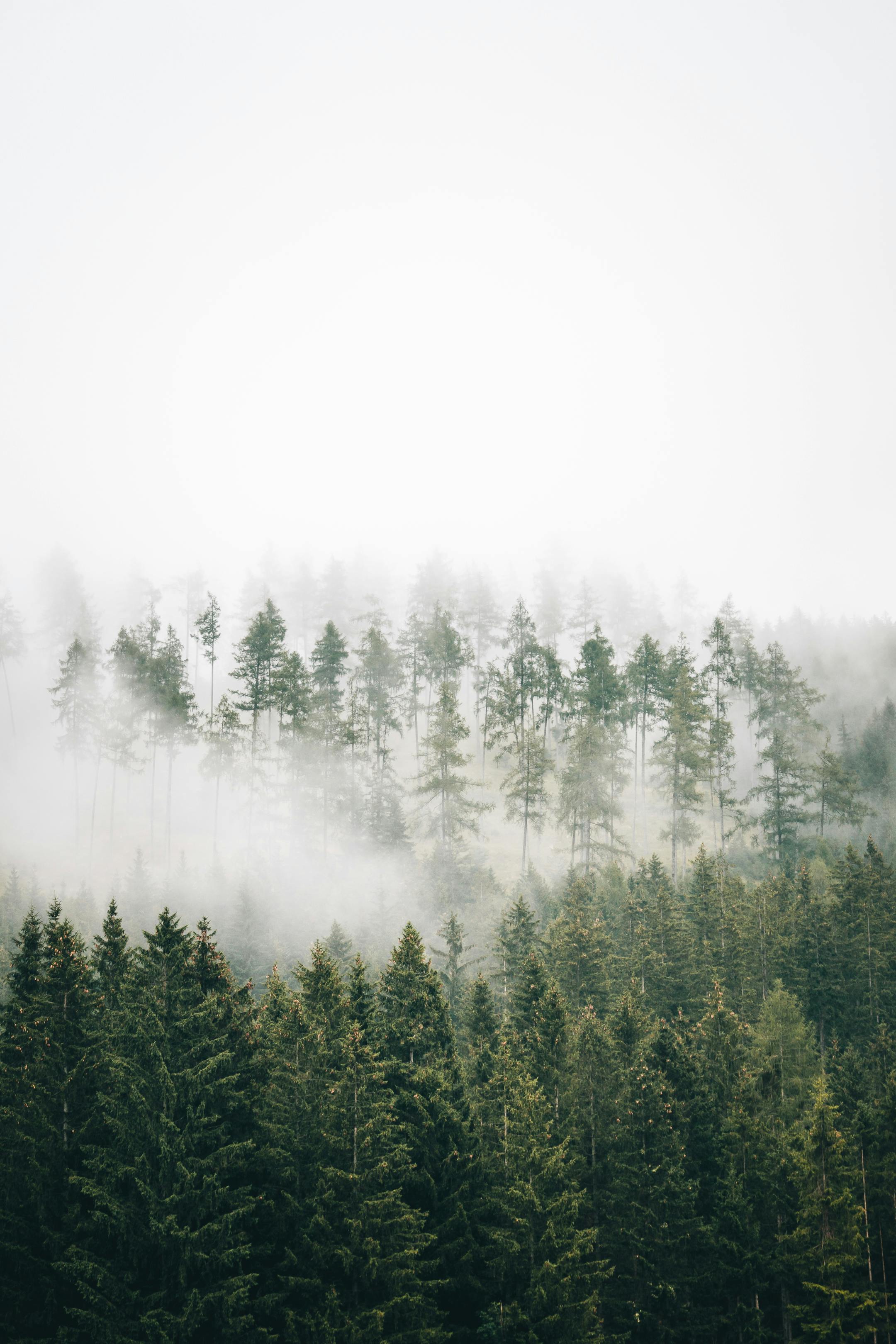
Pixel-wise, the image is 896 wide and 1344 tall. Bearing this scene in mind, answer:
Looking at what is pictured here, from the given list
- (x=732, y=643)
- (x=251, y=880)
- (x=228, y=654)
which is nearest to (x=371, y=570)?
(x=228, y=654)

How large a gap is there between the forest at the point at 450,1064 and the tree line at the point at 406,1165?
0.10m

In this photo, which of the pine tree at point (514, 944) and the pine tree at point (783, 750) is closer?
the pine tree at point (514, 944)

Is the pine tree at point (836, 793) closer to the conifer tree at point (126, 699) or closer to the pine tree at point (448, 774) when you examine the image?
the pine tree at point (448, 774)

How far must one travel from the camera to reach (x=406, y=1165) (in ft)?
58.1

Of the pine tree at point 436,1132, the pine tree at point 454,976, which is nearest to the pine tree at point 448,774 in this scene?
the pine tree at point 454,976

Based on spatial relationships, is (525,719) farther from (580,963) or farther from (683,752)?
(580,963)

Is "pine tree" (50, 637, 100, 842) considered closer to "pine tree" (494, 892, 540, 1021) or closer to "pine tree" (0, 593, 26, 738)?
"pine tree" (0, 593, 26, 738)

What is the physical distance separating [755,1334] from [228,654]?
92117mm

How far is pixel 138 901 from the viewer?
46.2 meters

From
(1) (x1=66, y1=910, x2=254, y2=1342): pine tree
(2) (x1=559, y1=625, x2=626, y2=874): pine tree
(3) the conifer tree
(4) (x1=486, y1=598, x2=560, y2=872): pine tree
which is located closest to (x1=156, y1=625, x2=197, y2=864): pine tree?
(3) the conifer tree

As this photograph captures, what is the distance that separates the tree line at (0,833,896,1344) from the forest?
0.10 m

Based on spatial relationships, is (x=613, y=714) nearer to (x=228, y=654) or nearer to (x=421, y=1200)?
(x=421, y=1200)

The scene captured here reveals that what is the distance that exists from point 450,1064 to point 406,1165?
10.4ft

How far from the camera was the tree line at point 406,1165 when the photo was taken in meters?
15.5
